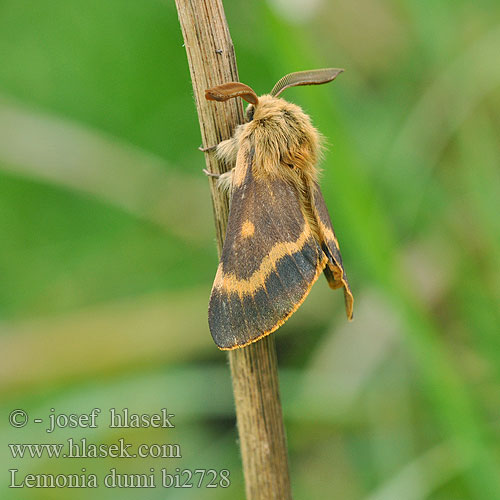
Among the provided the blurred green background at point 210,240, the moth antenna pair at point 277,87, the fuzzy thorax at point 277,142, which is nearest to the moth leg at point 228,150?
the fuzzy thorax at point 277,142

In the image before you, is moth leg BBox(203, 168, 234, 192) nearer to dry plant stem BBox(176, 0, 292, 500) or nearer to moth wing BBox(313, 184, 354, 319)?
dry plant stem BBox(176, 0, 292, 500)

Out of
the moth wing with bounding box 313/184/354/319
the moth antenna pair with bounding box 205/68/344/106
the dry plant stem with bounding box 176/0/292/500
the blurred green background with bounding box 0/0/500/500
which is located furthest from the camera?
the blurred green background with bounding box 0/0/500/500

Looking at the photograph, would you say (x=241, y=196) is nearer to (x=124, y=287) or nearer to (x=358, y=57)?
(x=124, y=287)

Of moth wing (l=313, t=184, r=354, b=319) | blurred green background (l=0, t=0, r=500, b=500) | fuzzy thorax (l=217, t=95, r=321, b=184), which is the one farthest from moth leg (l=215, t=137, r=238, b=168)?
blurred green background (l=0, t=0, r=500, b=500)

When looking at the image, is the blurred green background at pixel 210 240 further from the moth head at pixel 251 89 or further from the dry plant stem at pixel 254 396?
the dry plant stem at pixel 254 396

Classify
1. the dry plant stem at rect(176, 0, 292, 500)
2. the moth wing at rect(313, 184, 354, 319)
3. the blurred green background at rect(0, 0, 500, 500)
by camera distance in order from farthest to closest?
the blurred green background at rect(0, 0, 500, 500) → the moth wing at rect(313, 184, 354, 319) → the dry plant stem at rect(176, 0, 292, 500)

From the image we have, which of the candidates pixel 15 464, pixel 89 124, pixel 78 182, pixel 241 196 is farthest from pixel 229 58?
pixel 89 124
